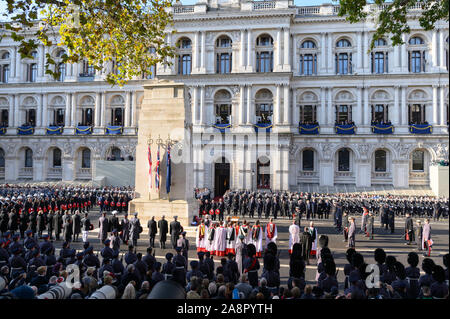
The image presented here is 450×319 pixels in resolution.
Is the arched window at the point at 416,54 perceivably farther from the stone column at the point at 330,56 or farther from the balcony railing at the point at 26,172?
the balcony railing at the point at 26,172

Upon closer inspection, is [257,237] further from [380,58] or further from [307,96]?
[380,58]

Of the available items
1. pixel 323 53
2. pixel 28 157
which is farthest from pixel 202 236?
pixel 28 157

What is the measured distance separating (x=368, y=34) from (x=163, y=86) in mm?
27783

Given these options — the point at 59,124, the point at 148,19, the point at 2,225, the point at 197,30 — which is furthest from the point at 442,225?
the point at 59,124

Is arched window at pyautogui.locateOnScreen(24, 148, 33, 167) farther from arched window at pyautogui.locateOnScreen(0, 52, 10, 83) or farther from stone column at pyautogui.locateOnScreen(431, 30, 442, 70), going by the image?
stone column at pyautogui.locateOnScreen(431, 30, 442, 70)

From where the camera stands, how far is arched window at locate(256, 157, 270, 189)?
116ft

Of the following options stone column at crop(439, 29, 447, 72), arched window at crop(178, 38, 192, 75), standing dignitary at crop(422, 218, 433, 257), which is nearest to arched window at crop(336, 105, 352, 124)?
stone column at crop(439, 29, 447, 72)

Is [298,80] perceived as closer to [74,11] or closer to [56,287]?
[74,11]

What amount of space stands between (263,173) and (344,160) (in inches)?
368

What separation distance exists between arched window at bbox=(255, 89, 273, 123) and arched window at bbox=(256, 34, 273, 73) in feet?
8.73

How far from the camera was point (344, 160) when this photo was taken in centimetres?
3653

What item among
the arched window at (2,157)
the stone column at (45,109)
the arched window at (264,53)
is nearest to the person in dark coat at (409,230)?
the arched window at (264,53)

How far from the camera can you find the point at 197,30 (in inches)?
1467

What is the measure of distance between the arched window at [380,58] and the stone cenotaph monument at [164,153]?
88.7 feet
